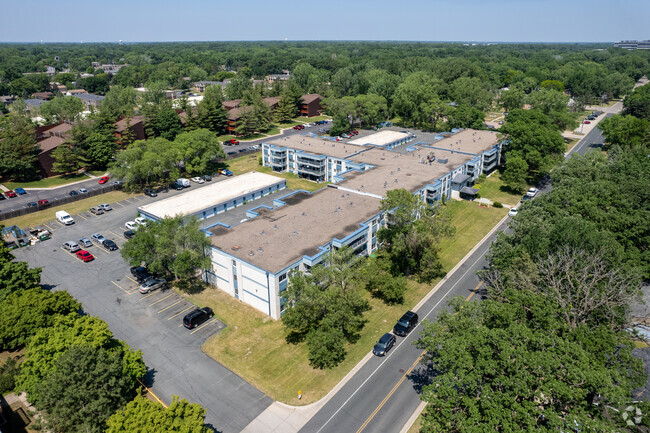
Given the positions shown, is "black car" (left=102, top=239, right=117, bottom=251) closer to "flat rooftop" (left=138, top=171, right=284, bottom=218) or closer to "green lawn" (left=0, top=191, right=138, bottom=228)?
"flat rooftop" (left=138, top=171, right=284, bottom=218)

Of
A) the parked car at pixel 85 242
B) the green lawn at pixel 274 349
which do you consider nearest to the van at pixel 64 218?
the parked car at pixel 85 242

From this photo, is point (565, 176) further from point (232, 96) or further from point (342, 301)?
point (232, 96)

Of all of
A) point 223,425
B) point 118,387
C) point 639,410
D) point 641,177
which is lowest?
point 223,425

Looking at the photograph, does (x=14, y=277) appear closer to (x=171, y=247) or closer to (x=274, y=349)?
(x=171, y=247)

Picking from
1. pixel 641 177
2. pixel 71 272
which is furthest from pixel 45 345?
Result: pixel 641 177

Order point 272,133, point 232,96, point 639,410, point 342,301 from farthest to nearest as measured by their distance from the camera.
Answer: point 232,96 → point 272,133 → point 342,301 → point 639,410

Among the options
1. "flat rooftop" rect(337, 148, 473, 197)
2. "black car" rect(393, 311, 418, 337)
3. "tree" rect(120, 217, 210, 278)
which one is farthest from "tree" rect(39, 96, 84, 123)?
"black car" rect(393, 311, 418, 337)
